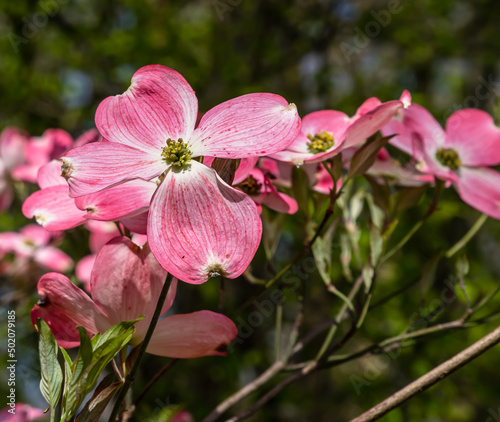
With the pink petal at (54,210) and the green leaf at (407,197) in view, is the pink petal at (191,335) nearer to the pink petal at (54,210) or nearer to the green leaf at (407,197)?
the pink petal at (54,210)

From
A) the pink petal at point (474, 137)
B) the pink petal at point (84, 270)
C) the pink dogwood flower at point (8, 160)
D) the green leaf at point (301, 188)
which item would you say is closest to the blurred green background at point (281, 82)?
A: the pink dogwood flower at point (8, 160)

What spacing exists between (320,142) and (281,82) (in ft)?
6.15

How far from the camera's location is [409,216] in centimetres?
194

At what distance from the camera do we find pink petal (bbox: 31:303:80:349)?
14.0 inches

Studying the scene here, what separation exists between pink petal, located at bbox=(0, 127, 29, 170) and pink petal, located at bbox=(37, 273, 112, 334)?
0.66 m

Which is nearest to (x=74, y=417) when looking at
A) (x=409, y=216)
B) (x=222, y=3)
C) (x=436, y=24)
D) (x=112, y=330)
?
(x=112, y=330)

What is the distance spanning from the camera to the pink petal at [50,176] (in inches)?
17.3

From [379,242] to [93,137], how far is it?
0.29 m
